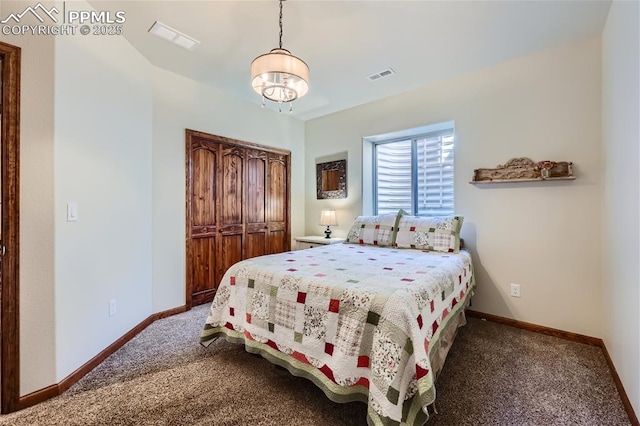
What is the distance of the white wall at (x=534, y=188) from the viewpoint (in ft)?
7.91

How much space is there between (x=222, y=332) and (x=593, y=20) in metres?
3.71

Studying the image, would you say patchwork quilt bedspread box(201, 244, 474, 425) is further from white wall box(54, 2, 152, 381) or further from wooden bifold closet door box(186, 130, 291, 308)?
wooden bifold closet door box(186, 130, 291, 308)

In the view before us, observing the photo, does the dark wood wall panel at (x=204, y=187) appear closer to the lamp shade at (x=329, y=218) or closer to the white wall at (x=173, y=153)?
the white wall at (x=173, y=153)

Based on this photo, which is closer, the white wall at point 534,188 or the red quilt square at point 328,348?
the red quilt square at point 328,348

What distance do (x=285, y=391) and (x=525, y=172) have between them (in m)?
2.75

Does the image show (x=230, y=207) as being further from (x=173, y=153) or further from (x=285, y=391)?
(x=285, y=391)

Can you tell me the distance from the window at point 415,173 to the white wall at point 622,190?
1376mm

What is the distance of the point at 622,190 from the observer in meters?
1.76

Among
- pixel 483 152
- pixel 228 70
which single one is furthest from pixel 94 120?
pixel 483 152

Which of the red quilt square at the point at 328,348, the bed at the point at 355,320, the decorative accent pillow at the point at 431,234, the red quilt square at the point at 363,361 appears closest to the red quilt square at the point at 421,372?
the bed at the point at 355,320

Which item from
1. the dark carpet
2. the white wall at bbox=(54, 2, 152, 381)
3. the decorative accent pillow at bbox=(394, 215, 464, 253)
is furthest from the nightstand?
the white wall at bbox=(54, 2, 152, 381)

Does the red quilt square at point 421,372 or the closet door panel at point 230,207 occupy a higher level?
the closet door panel at point 230,207

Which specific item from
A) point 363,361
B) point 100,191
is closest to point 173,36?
point 100,191

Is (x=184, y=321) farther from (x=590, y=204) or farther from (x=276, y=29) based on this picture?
(x=590, y=204)
